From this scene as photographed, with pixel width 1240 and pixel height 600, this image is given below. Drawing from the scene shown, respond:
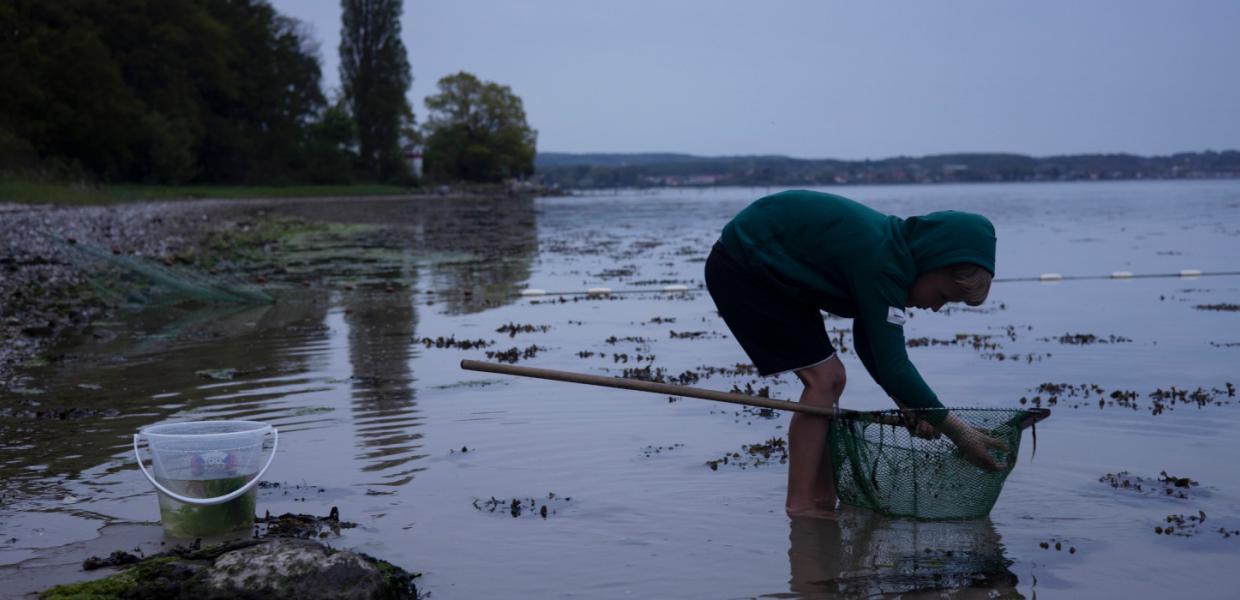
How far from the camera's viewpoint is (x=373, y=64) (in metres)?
92.7

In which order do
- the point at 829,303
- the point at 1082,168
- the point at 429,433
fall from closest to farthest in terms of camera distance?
the point at 829,303
the point at 429,433
the point at 1082,168

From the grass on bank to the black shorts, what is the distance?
34073mm

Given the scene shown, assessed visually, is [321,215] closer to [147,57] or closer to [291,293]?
[147,57]

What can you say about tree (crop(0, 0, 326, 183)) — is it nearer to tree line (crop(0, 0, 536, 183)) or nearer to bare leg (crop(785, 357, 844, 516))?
tree line (crop(0, 0, 536, 183))

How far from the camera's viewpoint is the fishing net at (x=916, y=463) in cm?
530

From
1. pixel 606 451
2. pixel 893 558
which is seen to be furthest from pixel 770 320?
pixel 606 451

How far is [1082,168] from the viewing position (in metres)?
150

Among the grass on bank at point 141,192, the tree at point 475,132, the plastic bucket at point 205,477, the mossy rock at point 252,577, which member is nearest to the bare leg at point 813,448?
the mossy rock at point 252,577

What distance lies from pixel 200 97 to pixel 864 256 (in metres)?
79.5

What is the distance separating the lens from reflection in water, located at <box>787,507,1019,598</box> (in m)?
4.70

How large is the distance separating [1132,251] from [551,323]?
665 inches

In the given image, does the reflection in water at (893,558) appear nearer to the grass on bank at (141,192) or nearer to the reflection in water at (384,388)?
the reflection in water at (384,388)

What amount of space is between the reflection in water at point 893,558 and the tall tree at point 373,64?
90.1 metres

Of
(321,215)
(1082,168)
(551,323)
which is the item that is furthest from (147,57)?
(1082,168)
